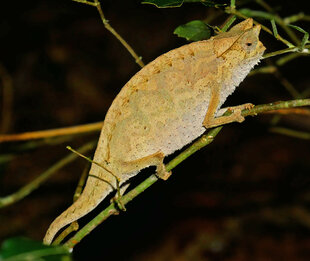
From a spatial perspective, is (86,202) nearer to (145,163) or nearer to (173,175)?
(145,163)

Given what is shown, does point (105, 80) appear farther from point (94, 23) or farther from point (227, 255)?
point (227, 255)

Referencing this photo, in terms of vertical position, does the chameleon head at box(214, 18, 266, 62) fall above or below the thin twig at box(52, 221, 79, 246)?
above

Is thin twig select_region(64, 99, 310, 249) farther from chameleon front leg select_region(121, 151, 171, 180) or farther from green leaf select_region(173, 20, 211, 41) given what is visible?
green leaf select_region(173, 20, 211, 41)

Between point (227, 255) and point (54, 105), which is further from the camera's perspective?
point (54, 105)

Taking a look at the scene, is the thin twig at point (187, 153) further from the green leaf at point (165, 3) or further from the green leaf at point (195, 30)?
the green leaf at point (165, 3)

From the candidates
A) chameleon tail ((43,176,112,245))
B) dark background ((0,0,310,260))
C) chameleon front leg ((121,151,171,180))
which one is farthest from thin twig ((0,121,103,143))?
dark background ((0,0,310,260))

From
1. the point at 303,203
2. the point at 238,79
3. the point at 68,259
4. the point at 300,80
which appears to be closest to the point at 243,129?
the point at 300,80
